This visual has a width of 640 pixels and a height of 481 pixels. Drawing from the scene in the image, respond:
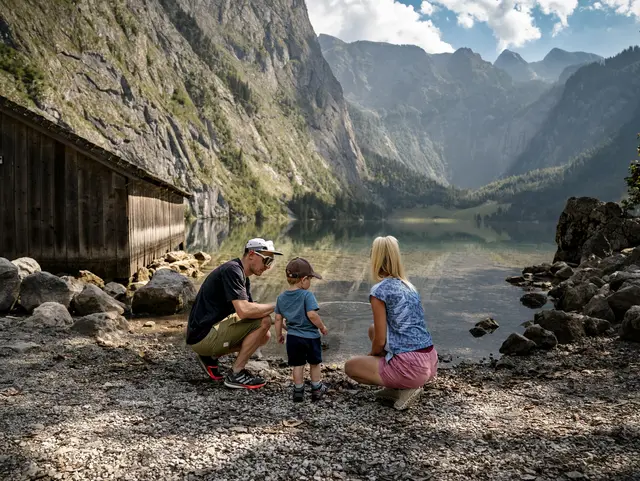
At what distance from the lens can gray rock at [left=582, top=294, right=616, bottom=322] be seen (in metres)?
12.3

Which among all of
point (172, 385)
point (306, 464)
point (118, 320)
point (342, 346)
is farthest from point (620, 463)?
point (118, 320)

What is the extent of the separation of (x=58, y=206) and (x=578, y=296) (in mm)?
18462

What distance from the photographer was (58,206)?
1694 cm

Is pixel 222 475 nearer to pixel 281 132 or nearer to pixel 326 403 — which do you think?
pixel 326 403

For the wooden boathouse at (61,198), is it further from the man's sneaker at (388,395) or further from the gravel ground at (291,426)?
the man's sneaker at (388,395)

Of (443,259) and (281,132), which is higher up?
(281,132)

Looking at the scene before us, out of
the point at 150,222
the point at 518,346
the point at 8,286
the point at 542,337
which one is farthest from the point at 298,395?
the point at 150,222

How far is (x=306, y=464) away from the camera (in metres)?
4.46

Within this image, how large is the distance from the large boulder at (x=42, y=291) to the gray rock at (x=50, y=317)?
164 cm

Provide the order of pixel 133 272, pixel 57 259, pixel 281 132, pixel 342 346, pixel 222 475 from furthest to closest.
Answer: pixel 281 132, pixel 133 272, pixel 57 259, pixel 342 346, pixel 222 475

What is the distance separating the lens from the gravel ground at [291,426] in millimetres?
4359

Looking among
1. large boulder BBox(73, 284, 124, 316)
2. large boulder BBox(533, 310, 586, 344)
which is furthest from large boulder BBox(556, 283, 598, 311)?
large boulder BBox(73, 284, 124, 316)

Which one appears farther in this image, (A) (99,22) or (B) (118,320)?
(A) (99,22)

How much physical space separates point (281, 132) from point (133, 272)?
178 meters
